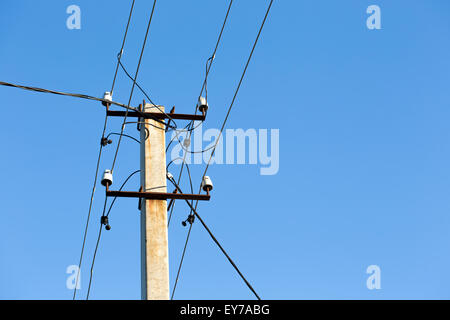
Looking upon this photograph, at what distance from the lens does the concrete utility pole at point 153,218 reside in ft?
26.2

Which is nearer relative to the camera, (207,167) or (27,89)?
(27,89)

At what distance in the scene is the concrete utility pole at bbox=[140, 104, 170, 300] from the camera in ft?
26.2

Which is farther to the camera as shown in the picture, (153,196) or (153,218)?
(153,196)

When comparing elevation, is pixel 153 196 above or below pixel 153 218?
above

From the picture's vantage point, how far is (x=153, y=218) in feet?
27.7

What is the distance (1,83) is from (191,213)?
3.03 meters

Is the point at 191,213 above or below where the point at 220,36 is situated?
below
